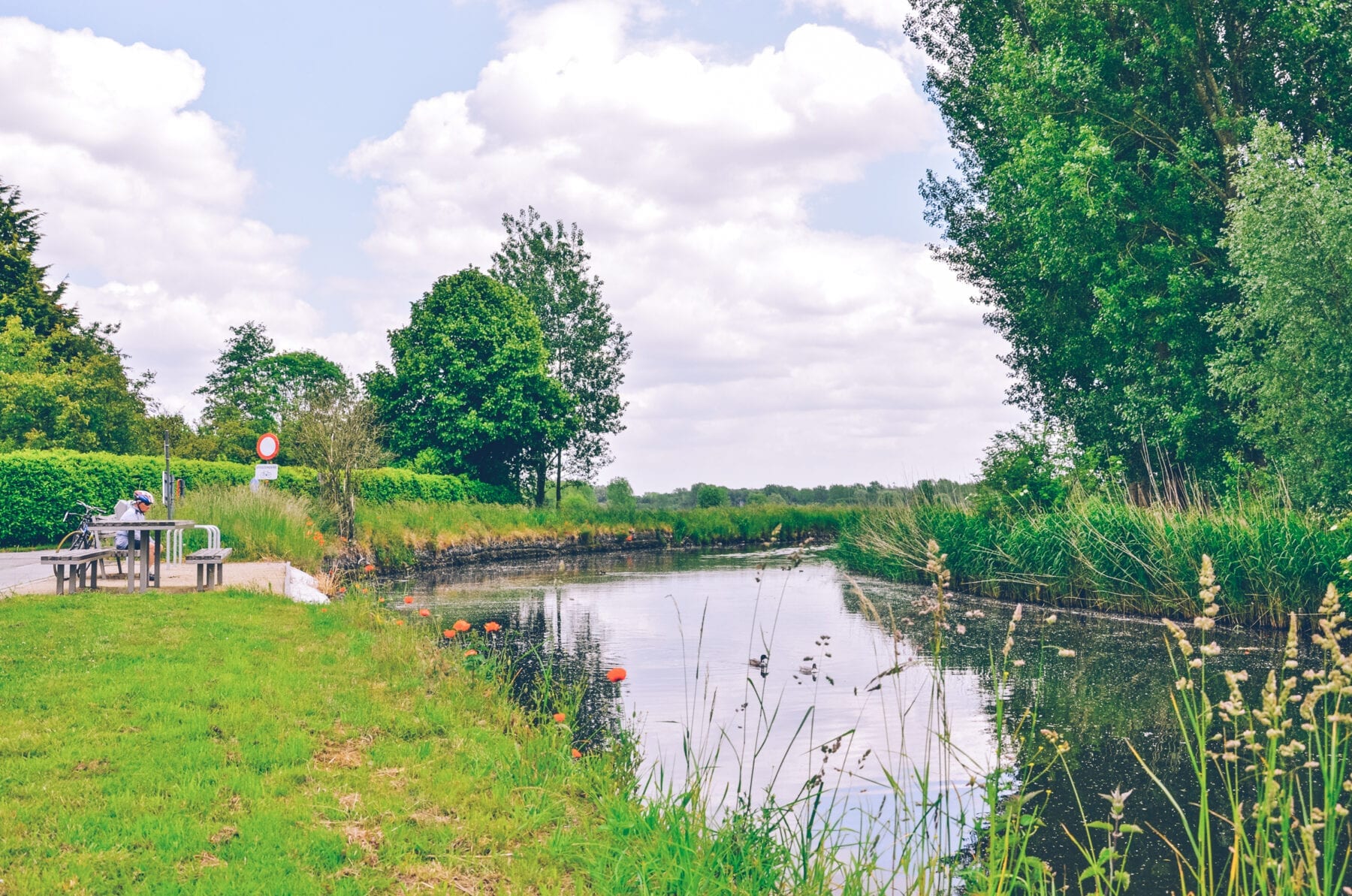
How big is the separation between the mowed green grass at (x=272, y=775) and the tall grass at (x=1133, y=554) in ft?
24.6

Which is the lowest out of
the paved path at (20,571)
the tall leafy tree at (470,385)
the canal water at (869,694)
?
the canal water at (869,694)

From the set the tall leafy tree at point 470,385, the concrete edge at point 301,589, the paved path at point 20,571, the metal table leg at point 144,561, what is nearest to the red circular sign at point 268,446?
the paved path at point 20,571

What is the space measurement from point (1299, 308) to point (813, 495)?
39989 millimetres

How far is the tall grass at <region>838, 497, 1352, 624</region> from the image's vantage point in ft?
40.1

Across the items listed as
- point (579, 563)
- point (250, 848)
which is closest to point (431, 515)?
point (579, 563)

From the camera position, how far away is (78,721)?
18.8 feet

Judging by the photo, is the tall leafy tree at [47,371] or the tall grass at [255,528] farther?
the tall leafy tree at [47,371]

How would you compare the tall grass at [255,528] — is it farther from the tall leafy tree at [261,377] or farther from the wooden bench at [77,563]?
the tall leafy tree at [261,377]

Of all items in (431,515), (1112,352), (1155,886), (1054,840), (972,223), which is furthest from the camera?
(972,223)

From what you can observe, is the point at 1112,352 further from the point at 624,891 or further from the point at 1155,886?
the point at 624,891

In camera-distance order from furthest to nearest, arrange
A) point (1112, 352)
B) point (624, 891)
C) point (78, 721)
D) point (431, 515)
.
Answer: point (431, 515), point (1112, 352), point (78, 721), point (624, 891)

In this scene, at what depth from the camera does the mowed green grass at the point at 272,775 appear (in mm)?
3979

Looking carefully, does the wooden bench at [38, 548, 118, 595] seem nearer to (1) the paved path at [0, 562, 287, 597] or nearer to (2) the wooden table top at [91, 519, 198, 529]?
(1) the paved path at [0, 562, 287, 597]

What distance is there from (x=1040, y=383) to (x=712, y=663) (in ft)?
67.7
